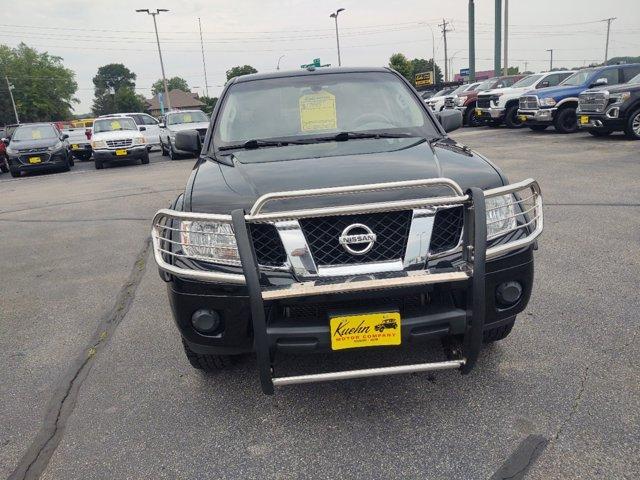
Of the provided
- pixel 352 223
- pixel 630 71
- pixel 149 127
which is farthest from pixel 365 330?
pixel 149 127

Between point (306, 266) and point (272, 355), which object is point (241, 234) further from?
point (272, 355)

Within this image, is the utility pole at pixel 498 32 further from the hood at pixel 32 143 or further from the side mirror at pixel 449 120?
the side mirror at pixel 449 120

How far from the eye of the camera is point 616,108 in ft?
40.2

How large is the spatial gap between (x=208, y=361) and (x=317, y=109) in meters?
1.86

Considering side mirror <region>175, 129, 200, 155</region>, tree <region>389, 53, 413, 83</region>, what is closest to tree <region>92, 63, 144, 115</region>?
tree <region>389, 53, 413, 83</region>

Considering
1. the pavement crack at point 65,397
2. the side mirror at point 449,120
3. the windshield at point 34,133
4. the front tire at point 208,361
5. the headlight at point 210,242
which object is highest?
the side mirror at point 449,120

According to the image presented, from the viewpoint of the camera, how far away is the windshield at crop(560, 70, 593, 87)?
14959 millimetres

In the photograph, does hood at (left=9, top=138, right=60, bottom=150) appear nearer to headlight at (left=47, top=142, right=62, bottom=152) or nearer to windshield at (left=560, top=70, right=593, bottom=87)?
headlight at (left=47, top=142, right=62, bottom=152)

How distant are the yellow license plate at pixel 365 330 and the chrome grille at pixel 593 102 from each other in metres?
12.5

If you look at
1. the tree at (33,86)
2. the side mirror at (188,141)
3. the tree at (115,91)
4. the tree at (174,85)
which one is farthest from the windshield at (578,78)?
the tree at (174,85)

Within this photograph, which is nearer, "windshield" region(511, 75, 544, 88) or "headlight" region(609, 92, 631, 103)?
"headlight" region(609, 92, 631, 103)

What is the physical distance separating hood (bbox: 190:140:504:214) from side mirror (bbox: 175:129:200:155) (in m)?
1.22

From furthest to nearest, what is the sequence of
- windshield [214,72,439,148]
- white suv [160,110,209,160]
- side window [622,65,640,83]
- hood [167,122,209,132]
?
white suv [160,110,209,160] → hood [167,122,209,132] → side window [622,65,640,83] → windshield [214,72,439,148]

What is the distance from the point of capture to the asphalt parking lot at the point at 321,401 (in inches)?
91.4
